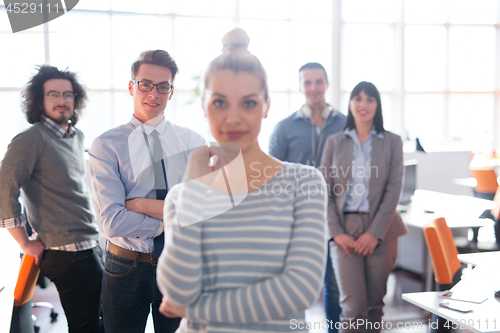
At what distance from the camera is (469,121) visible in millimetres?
7633

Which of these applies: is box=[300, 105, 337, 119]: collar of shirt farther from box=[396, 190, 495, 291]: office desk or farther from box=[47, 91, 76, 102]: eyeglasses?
box=[47, 91, 76, 102]: eyeglasses

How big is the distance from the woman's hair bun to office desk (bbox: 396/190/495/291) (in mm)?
3001

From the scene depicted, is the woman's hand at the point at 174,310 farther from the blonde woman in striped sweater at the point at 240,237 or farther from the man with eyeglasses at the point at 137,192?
the man with eyeglasses at the point at 137,192

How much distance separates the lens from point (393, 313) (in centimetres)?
338

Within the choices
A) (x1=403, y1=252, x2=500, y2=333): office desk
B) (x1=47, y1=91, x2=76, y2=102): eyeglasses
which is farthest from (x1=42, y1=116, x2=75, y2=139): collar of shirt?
(x1=403, y1=252, x2=500, y2=333): office desk

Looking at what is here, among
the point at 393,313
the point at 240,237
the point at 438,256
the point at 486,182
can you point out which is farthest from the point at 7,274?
the point at 486,182

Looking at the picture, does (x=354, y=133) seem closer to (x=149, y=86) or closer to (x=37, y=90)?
(x=149, y=86)

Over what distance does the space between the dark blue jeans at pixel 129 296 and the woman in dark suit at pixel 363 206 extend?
114 centimetres

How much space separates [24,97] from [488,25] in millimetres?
8107

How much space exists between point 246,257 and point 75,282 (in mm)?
1636

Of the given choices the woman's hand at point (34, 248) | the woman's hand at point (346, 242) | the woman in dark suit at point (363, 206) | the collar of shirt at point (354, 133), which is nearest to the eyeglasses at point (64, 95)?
the woman's hand at point (34, 248)

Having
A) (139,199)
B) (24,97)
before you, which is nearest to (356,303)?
(139,199)

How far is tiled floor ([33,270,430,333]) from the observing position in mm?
3127

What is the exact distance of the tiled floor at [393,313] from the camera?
313cm
